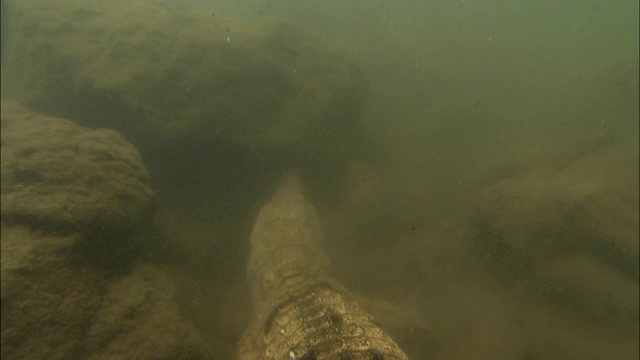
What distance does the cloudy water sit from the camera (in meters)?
3.29

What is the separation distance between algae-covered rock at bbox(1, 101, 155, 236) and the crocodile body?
1853mm

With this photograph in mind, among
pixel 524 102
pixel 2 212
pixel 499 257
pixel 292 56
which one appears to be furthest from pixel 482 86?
pixel 2 212

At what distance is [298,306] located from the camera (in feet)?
11.2

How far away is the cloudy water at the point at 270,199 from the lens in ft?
10.8

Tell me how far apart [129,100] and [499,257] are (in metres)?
8.03

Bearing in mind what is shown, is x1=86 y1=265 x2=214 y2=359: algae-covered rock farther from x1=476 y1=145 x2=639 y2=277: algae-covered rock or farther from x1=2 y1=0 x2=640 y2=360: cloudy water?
x1=476 y1=145 x2=639 y2=277: algae-covered rock

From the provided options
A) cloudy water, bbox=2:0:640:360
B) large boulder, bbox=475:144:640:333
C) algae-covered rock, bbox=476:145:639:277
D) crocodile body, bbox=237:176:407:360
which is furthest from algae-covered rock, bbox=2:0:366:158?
large boulder, bbox=475:144:640:333

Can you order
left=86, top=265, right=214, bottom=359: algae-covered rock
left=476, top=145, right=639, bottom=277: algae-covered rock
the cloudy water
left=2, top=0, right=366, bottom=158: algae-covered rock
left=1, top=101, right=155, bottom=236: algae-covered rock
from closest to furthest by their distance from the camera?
1. left=86, top=265, right=214, bottom=359: algae-covered rock
2. left=1, top=101, right=155, bottom=236: algae-covered rock
3. the cloudy water
4. left=476, top=145, right=639, bottom=277: algae-covered rock
5. left=2, top=0, right=366, bottom=158: algae-covered rock

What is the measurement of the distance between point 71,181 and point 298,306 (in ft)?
9.55

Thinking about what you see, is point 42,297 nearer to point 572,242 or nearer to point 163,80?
point 163,80

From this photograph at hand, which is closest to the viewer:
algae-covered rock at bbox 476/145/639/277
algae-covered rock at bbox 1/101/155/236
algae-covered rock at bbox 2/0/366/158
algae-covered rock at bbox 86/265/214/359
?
algae-covered rock at bbox 86/265/214/359

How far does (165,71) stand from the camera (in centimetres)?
655

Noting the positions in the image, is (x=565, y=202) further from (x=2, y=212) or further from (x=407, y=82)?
(x=407, y=82)

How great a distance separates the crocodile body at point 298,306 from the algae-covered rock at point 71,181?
6.08 ft
